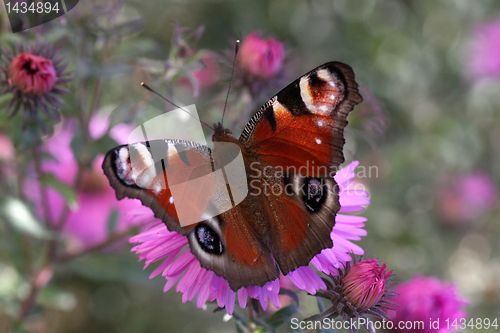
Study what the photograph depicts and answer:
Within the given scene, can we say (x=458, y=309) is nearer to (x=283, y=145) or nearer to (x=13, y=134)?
(x=283, y=145)

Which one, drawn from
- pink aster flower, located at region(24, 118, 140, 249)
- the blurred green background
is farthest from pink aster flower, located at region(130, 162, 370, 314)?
the blurred green background

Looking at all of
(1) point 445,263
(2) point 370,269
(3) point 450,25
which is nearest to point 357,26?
(3) point 450,25

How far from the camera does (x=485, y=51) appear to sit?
2.83 metres

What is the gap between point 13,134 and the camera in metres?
1.14

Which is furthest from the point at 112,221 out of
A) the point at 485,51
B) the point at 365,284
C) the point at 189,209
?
the point at 485,51

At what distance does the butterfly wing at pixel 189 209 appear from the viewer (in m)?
0.87

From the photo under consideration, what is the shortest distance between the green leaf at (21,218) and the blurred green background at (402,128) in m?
0.74

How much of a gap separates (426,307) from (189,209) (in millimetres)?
683

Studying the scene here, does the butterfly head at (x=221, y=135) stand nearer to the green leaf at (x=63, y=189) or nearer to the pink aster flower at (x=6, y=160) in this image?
the green leaf at (x=63, y=189)

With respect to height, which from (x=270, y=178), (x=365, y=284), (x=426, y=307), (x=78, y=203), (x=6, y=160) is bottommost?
(x=426, y=307)

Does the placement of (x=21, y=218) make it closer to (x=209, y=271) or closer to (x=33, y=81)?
(x=33, y=81)

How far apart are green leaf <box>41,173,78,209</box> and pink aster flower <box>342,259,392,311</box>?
0.81 meters

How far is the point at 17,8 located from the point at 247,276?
105 cm

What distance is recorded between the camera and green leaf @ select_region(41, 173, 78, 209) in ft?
4.18
